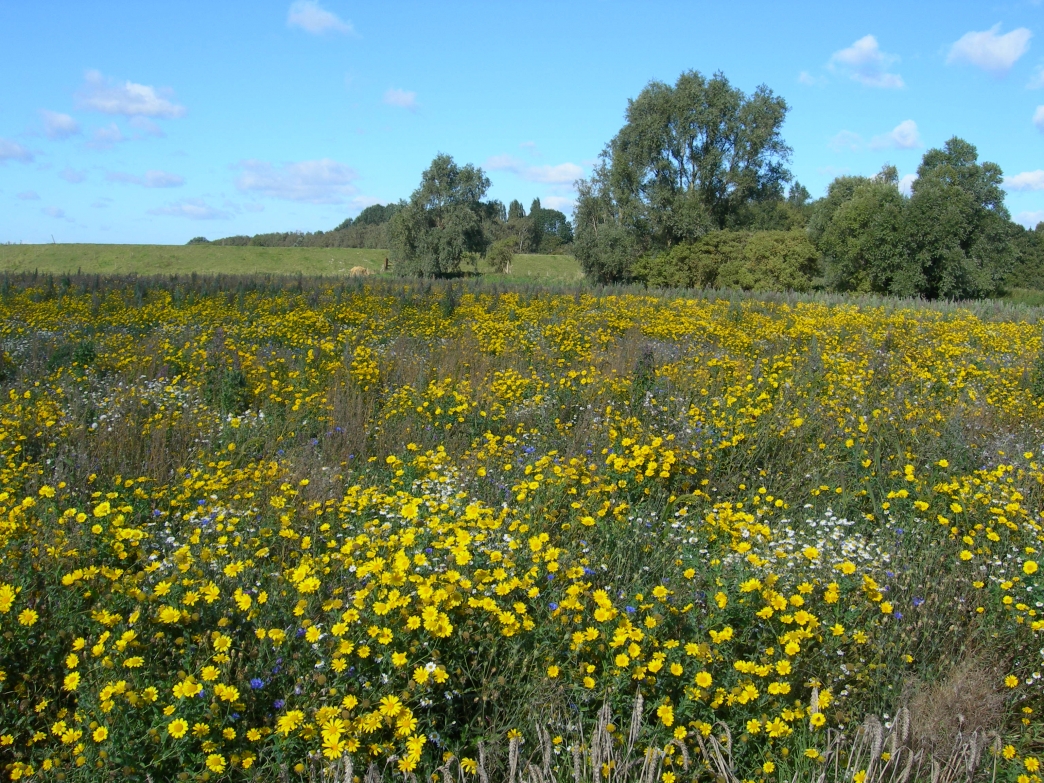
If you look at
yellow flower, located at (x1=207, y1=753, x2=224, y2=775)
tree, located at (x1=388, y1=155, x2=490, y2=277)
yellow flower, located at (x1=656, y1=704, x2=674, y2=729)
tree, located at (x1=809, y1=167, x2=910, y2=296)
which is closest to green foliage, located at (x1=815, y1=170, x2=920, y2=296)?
tree, located at (x1=809, y1=167, x2=910, y2=296)

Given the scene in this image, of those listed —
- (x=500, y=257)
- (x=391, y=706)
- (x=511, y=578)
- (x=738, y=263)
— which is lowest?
(x=391, y=706)

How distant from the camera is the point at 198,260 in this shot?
4697 cm

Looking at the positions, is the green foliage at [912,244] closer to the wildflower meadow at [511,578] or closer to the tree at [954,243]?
the tree at [954,243]

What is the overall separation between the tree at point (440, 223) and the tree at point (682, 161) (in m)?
6.48

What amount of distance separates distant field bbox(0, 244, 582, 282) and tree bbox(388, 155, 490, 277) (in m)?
2.95

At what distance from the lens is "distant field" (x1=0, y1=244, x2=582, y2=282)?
4294 centimetres

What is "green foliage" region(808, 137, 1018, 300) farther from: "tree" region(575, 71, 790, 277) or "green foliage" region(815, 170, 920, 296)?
"tree" region(575, 71, 790, 277)

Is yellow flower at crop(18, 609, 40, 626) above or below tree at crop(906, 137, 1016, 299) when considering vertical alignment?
below

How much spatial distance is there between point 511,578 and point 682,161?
133 ft

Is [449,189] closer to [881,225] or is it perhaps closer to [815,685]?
[881,225]

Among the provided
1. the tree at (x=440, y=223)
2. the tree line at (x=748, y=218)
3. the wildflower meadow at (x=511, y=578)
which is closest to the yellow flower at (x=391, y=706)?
the wildflower meadow at (x=511, y=578)

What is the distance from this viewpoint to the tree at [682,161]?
125 feet

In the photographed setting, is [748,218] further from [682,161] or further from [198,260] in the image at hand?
[198,260]

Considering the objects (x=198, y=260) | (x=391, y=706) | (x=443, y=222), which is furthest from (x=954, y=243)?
(x=198, y=260)
